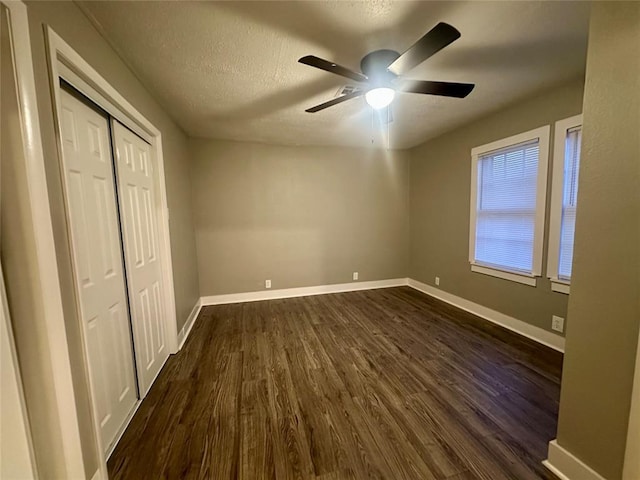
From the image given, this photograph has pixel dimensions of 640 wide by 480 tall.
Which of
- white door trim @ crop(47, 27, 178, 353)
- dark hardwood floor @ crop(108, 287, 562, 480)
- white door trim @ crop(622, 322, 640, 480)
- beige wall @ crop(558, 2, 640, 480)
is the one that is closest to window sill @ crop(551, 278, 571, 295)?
dark hardwood floor @ crop(108, 287, 562, 480)

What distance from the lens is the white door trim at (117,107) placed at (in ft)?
3.53

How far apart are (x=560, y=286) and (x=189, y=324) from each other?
12.8 ft

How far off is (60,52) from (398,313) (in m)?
3.61

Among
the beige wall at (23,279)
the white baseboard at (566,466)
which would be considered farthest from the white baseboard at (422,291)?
the beige wall at (23,279)

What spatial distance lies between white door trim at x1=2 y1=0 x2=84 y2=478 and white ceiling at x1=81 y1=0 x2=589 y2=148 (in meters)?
0.65

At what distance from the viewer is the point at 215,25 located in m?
1.47

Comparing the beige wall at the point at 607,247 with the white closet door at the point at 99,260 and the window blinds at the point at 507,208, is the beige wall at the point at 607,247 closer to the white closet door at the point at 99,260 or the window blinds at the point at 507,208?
the window blinds at the point at 507,208

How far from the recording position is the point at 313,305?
147 inches

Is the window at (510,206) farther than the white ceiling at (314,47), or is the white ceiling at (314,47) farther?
the window at (510,206)

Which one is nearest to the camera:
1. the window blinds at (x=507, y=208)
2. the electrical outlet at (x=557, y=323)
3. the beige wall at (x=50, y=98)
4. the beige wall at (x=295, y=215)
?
the beige wall at (x=50, y=98)

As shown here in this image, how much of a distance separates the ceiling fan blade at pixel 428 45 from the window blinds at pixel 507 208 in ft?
6.38

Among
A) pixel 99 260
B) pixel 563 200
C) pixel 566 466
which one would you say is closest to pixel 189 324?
pixel 99 260

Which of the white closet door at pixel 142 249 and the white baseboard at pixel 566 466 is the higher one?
the white closet door at pixel 142 249

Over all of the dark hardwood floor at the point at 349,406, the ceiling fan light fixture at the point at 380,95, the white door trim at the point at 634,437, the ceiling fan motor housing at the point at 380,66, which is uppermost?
the ceiling fan motor housing at the point at 380,66
